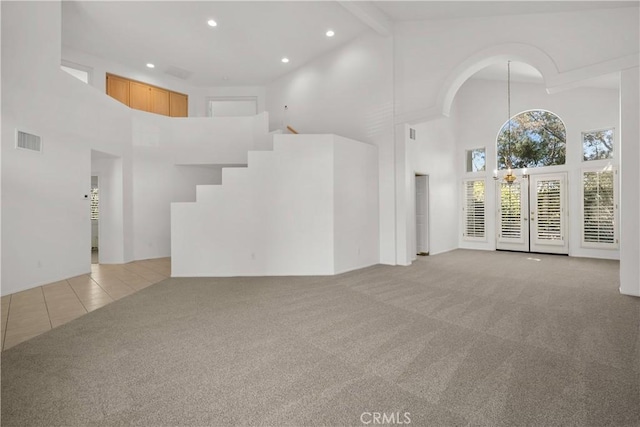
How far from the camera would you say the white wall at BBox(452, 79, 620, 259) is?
26.2ft

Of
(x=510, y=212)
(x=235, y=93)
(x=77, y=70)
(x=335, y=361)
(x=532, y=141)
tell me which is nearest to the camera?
(x=335, y=361)

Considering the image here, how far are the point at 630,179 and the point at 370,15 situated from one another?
5.30 m

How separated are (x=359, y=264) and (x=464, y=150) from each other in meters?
6.38

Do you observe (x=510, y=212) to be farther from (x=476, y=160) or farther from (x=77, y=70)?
(x=77, y=70)

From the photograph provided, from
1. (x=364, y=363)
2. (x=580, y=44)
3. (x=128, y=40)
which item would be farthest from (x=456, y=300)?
(x=128, y=40)

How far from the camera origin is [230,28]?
749 centimetres

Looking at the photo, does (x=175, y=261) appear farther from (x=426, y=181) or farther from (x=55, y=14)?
(x=426, y=181)

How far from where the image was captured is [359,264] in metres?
6.63

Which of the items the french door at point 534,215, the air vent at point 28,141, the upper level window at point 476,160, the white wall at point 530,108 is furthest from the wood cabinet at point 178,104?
the french door at point 534,215

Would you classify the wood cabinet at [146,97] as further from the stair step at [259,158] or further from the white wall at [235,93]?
the stair step at [259,158]

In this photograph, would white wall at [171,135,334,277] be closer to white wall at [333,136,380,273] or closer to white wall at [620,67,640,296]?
white wall at [333,136,380,273]

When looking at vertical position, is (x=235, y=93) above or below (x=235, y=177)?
above

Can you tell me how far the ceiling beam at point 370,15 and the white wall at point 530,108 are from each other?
15.6 ft
